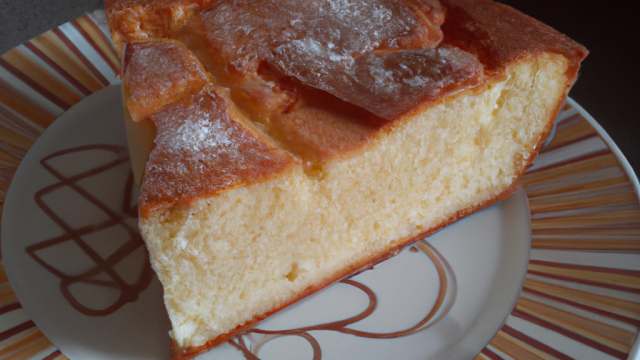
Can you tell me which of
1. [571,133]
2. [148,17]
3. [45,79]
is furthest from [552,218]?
[45,79]

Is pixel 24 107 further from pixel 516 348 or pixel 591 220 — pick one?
pixel 591 220

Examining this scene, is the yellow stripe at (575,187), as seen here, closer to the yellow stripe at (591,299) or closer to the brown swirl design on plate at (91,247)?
the yellow stripe at (591,299)

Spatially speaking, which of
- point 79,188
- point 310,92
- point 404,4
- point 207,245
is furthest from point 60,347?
point 404,4

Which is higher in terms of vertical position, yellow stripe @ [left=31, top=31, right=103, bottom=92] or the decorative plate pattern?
yellow stripe @ [left=31, top=31, right=103, bottom=92]

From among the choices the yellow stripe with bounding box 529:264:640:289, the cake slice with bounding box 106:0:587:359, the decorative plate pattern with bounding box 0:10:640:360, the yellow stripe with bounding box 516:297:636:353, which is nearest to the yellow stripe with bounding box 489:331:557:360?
the decorative plate pattern with bounding box 0:10:640:360

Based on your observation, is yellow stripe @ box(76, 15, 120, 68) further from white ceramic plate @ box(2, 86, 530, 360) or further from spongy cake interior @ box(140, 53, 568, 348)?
spongy cake interior @ box(140, 53, 568, 348)

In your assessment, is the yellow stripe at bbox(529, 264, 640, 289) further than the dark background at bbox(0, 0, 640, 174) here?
No
